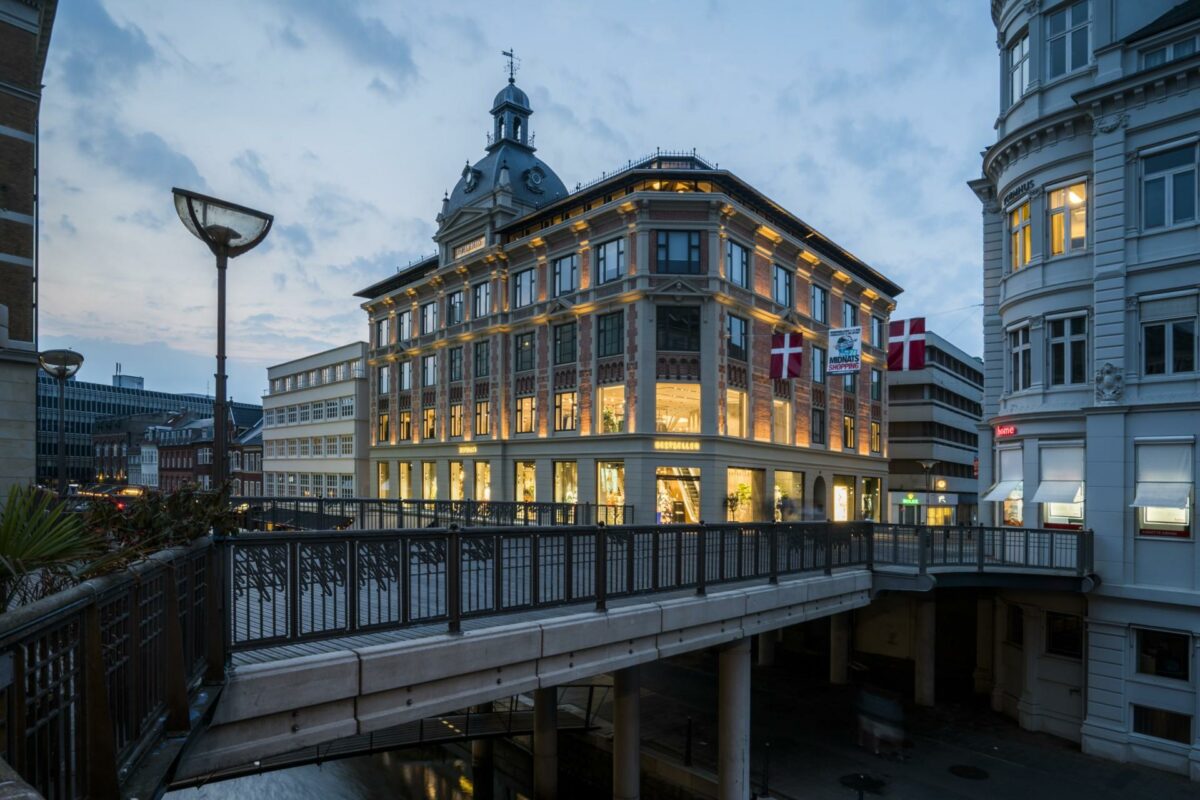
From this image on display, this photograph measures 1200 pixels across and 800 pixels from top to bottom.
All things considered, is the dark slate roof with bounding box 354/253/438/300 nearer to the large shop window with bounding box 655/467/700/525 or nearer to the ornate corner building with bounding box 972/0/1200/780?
the large shop window with bounding box 655/467/700/525

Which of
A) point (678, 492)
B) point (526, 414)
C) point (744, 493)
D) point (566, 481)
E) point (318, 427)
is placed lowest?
point (744, 493)

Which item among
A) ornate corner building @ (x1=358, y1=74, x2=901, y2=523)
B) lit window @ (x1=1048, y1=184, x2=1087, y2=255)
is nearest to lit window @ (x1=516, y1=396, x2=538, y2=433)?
ornate corner building @ (x1=358, y1=74, x2=901, y2=523)

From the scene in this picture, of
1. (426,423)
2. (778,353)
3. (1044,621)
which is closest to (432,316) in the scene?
(426,423)

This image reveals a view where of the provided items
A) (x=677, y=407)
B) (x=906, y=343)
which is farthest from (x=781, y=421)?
(x=906, y=343)

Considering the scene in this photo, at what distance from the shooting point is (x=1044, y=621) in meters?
19.5

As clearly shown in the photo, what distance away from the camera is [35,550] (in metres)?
4.52

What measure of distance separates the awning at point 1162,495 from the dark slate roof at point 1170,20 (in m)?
10.9

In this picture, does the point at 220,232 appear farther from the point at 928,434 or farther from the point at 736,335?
the point at 928,434

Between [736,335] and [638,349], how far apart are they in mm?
5253

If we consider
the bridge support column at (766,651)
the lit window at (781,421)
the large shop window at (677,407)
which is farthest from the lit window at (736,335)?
the bridge support column at (766,651)

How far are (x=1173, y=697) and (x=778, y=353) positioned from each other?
17.4m

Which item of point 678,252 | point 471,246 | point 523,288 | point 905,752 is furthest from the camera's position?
point 471,246

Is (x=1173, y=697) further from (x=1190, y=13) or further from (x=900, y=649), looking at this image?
(x=1190, y=13)

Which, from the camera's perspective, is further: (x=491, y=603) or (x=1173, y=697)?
(x=1173, y=697)
